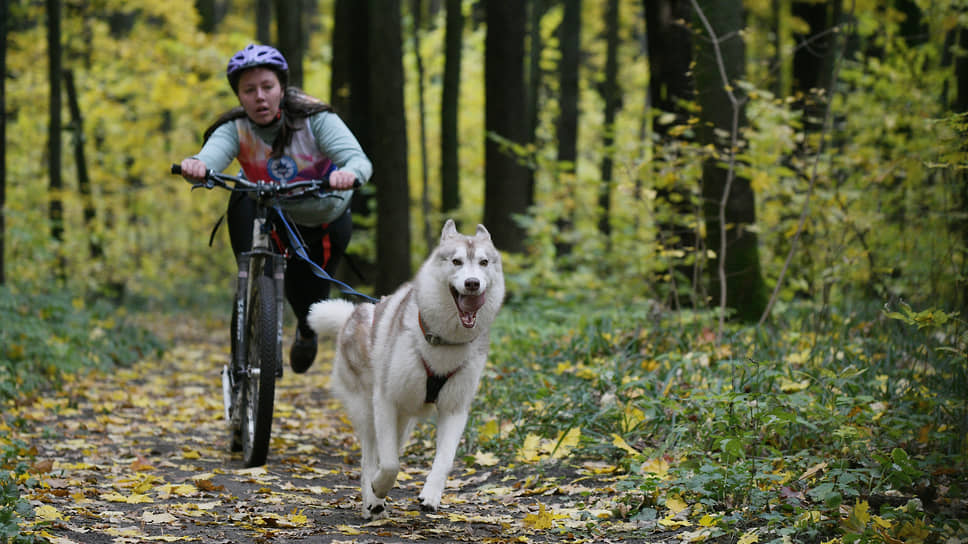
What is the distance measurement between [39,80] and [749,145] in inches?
602

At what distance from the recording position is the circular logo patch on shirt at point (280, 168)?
560 centimetres

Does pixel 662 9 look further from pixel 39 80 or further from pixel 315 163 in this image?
pixel 39 80

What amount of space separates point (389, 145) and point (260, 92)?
700cm

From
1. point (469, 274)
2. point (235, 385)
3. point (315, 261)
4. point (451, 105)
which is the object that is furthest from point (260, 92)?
point (451, 105)

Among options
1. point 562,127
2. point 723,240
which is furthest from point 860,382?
point 562,127

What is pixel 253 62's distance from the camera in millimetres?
5297

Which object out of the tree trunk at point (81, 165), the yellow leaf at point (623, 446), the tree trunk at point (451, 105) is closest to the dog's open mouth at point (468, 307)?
the yellow leaf at point (623, 446)

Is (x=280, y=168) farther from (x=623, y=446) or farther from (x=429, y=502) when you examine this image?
(x=623, y=446)

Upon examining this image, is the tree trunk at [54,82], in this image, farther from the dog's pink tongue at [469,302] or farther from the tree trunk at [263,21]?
the dog's pink tongue at [469,302]

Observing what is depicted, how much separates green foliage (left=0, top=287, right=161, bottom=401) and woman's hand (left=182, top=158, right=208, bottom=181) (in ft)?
9.75

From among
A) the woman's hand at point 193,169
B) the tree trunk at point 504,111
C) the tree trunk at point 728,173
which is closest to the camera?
the woman's hand at point 193,169

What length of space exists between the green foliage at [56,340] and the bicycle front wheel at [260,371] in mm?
2527

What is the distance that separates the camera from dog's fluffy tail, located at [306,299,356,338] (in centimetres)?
512

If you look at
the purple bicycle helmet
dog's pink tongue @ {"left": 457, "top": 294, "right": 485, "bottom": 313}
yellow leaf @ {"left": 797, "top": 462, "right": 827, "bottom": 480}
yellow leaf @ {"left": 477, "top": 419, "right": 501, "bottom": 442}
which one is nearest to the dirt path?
yellow leaf @ {"left": 477, "top": 419, "right": 501, "bottom": 442}
